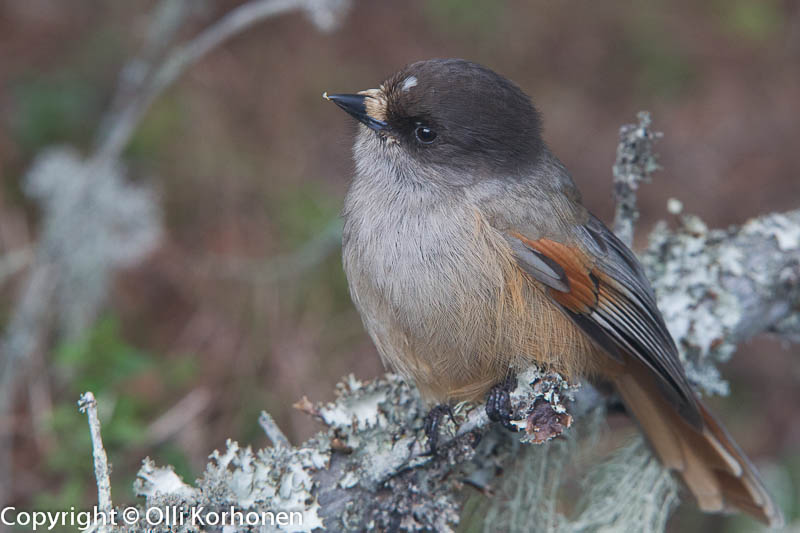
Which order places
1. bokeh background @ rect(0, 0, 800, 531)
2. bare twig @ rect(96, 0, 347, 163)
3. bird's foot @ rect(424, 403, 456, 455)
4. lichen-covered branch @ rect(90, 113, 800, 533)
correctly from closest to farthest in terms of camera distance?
1. lichen-covered branch @ rect(90, 113, 800, 533)
2. bird's foot @ rect(424, 403, 456, 455)
3. bare twig @ rect(96, 0, 347, 163)
4. bokeh background @ rect(0, 0, 800, 531)

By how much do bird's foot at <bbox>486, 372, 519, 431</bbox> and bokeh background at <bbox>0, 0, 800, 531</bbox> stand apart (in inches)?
47.7

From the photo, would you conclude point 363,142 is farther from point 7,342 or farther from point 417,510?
point 7,342

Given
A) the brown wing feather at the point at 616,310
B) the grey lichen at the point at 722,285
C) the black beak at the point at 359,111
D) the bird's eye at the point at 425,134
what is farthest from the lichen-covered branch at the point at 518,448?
the black beak at the point at 359,111

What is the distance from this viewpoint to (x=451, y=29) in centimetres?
665

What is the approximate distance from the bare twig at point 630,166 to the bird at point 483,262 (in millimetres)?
294

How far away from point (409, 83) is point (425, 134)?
0.20 meters

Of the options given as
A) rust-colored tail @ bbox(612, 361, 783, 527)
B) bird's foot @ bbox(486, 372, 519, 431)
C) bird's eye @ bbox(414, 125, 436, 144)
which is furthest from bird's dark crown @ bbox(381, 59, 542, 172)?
rust-colored tail @ bbox(612, 361, 783, 527)

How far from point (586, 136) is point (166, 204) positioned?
3.13 meters

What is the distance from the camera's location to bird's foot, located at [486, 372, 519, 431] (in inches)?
119

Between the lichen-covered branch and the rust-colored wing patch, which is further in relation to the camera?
the rust-colored wing patch

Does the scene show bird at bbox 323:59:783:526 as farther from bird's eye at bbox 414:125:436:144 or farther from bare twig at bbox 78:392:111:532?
bare twig at bbox 78:392:111:532

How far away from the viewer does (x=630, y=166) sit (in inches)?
143

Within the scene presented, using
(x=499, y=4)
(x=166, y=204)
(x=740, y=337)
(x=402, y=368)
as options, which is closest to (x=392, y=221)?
(x=402, y=368)

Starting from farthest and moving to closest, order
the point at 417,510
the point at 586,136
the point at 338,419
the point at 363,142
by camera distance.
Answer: the point at 586,136 < the point at 363,142 < the point at 338,419 < the point at 417,510
